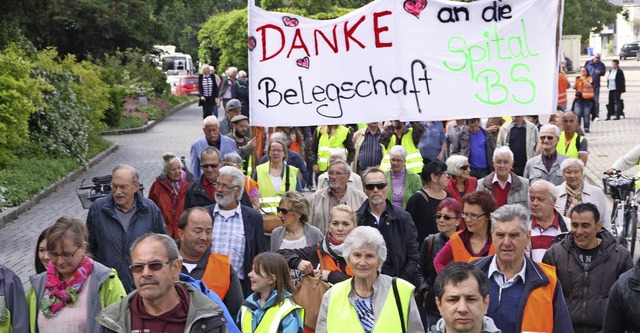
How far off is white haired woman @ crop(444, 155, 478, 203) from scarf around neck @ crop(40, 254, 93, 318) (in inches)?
208

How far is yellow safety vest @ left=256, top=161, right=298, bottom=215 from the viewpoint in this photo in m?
11.2

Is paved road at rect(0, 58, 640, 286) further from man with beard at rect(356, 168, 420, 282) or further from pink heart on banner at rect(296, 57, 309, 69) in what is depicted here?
man with beard at rect(356, 168, 420, 282)

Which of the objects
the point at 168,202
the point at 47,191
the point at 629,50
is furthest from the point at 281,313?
the point at 629,50

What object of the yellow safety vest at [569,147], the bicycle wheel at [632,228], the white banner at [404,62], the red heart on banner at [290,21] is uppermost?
the red heart on banner at [290,21]

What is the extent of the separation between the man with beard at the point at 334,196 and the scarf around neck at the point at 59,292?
407 centimetres

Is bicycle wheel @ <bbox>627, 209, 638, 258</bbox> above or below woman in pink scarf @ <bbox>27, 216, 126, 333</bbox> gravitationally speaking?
below

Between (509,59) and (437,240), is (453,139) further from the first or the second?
(437,240)

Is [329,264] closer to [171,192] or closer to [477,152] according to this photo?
[171,192]

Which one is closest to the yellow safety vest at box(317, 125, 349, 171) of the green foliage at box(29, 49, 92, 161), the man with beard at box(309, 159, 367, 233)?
the man with beard at box(309, 159, 367, 233)

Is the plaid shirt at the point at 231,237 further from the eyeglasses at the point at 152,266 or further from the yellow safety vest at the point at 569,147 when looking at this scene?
the yellow safety vest at the point at 569,147

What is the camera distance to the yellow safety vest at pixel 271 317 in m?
6.78

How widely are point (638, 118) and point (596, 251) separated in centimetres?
Answer: 2842

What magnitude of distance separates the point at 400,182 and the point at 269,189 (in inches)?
50.0

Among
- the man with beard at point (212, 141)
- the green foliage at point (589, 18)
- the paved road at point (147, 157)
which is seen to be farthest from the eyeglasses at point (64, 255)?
the green foliage at point (589, 18)
